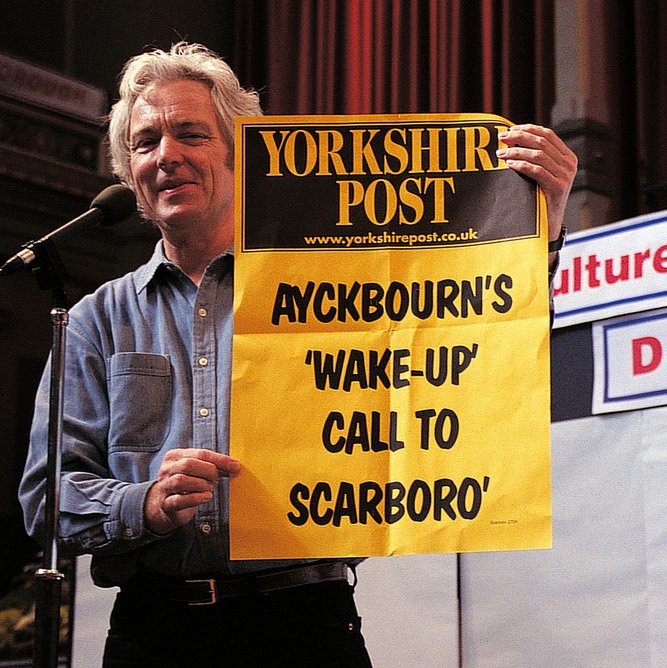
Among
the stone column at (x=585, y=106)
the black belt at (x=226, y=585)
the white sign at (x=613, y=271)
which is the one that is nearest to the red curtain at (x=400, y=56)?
the stone column at (x=585, y=106)

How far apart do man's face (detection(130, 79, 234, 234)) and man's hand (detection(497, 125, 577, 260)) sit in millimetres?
394

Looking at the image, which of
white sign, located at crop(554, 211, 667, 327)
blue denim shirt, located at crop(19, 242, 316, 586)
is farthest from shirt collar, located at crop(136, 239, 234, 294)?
→ white sign, located at crop(554, 211, 667, 327)

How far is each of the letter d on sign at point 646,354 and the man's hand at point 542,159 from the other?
60 cm

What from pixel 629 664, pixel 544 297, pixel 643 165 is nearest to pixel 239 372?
pixel 544 297

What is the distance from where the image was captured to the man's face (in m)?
1.47

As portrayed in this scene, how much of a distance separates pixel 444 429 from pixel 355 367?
11 centimetres

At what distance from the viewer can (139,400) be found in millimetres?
1402

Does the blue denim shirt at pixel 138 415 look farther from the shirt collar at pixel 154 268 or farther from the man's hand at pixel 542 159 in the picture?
the man's hand at pixel 542 159

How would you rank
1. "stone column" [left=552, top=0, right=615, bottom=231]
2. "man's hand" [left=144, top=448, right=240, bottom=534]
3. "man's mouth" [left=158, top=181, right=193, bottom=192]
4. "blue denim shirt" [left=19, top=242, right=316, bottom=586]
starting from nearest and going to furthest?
"man's hand" [left=144, top=448, right=240, bottom=534]
"blue denim shirt" [left=19, top=242, right=316, bottom=586]
"man's mouth" [left=158, top=181, right=193, bottom=192]
"stone column" [left=552, top=0, right=615, bottom=231]

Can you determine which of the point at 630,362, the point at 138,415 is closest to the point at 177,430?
the point at 138,415

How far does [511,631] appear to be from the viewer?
1.92m

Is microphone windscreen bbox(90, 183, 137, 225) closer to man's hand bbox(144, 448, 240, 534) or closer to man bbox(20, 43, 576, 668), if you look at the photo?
man bbox(20, 43, 576, 668)

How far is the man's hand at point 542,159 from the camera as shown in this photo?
1.25m

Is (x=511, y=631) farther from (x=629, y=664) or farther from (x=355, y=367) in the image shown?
(x=355, y=367)
